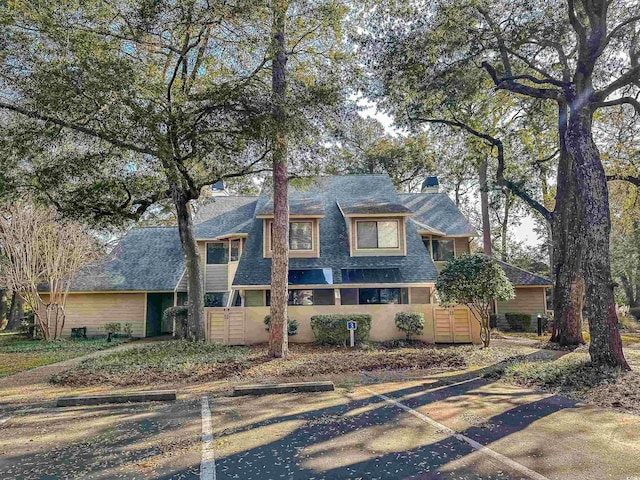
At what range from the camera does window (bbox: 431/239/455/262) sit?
2222 centimetres

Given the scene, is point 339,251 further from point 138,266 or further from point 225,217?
point 138,266

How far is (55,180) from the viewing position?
1265 cm

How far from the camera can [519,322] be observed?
2233cm

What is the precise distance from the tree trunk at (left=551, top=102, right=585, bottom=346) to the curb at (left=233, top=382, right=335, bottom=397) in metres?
9.51

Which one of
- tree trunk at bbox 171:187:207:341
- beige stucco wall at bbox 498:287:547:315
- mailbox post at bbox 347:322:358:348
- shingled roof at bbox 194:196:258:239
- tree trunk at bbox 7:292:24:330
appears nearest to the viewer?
mailbox post at bbox 347:322:358:348

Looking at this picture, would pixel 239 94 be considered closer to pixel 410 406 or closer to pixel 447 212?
pixel 410 406

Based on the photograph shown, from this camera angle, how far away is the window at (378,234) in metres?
18.7

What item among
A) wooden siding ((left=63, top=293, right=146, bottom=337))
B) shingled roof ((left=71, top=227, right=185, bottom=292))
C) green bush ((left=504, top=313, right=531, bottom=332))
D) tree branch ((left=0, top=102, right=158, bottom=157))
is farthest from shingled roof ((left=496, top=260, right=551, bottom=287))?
wooden siding ((left=63, top=293, right=146, bottom=337))

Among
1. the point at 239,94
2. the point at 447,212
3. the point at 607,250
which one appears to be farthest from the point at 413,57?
the point at 447,212

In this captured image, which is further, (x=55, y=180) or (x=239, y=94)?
(x=55, y=180)

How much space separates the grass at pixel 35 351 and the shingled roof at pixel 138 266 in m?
3.17

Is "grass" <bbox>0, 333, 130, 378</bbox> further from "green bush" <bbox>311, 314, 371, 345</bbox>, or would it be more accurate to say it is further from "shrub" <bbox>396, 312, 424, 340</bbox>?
"shrub" <bbox>396, 312, 424, 340</bbox>

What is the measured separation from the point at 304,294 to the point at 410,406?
12.9 m

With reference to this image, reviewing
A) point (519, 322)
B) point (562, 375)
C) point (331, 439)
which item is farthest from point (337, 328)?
point (519, 322)
